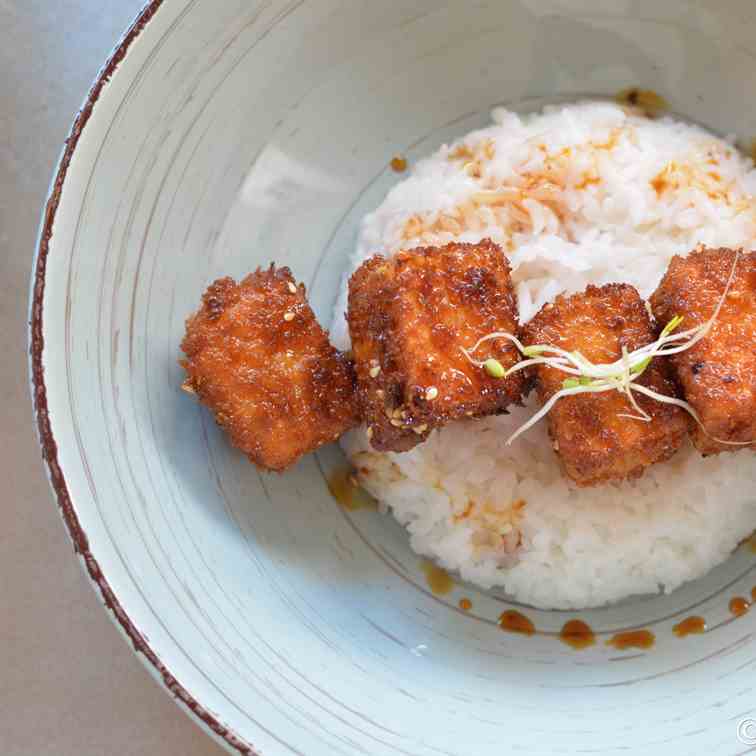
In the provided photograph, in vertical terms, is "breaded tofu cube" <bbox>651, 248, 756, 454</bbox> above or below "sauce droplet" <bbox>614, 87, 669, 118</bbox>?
below

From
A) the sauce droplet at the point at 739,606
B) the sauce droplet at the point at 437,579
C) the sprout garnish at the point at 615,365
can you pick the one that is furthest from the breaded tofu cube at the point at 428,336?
the sauce droplet at the point at 739,606

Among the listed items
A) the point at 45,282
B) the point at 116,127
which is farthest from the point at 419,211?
the point at 45,282

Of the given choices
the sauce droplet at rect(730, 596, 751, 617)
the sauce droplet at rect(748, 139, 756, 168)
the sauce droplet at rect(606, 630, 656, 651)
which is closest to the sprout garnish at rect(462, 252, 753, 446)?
the sauce droplet at rect(730, 596, 751, 617)

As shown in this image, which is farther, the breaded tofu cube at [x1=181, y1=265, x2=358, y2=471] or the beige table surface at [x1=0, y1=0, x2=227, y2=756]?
the beige table surface at [x1=0, y1=0, x2=227, y2=756]

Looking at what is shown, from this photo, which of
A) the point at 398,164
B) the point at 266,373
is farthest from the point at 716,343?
the point at 398,164

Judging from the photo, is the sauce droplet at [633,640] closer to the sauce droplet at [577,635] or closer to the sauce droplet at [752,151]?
the sauce droplet at [577,635]

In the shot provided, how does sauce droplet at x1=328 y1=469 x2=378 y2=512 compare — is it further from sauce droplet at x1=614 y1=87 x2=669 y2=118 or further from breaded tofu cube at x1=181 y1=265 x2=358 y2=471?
sauce droplet at x1=614 y1=87 x2=669 y2=118

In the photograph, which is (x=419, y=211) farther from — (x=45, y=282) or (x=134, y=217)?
(x=45, y=282)
